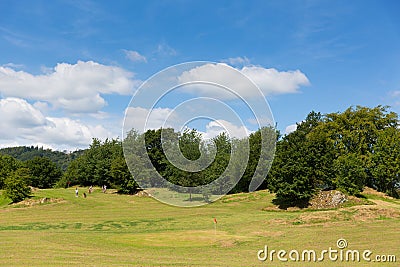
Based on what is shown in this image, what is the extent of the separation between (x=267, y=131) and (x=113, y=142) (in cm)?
5170

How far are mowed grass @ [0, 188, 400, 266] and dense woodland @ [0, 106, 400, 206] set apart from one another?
6.65m

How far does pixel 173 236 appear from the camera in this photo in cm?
2922

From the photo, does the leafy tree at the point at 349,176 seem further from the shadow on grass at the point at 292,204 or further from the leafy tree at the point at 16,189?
the leafy tree at the point at 16,189

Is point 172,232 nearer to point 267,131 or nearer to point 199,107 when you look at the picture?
point 199,107

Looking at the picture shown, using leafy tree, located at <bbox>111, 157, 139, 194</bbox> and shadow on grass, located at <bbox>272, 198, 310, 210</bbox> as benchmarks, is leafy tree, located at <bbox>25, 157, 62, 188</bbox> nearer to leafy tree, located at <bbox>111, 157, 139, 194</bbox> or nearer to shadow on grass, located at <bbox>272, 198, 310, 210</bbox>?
leafy tree, located at <bbox>111, 157, 139, 194</bbox>

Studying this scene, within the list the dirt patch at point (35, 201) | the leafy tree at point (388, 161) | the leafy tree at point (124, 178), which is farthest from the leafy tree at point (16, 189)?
the leafy tree at point (388, 161)

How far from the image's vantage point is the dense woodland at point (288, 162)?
4856 centimetres

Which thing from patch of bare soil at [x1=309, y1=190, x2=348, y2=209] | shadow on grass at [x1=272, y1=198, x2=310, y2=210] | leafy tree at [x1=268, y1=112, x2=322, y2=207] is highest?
leafy tree at [x1=268, y1=112, x2=322, y2=207]

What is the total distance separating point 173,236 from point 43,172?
3388 inches

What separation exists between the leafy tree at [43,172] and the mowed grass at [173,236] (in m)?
58.8

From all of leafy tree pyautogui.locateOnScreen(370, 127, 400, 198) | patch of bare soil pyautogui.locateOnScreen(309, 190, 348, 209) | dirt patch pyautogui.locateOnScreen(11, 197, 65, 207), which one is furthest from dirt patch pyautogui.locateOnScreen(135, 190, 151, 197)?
leafy tree pyautogui.locateOnScreen(370, 127, 400, 198)

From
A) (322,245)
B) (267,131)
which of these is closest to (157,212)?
(322,245)

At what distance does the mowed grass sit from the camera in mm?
19750

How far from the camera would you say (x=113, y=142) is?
111 metres
